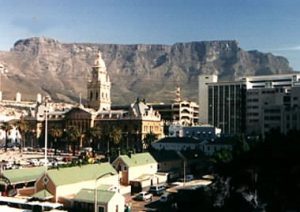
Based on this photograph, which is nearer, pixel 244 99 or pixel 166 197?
pixel 166 197

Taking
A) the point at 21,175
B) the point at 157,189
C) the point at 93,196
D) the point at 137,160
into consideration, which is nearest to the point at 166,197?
the point at 157,189

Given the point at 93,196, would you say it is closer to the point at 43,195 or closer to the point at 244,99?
the point at 43,195

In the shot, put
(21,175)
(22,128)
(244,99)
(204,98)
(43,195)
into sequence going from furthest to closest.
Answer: (204,98)
(244,99)
(22,128)
(21,175)
(43,195)

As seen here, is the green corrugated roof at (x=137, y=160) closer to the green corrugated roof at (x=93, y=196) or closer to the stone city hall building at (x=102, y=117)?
the green corrugated roof at (x=93, y=196)

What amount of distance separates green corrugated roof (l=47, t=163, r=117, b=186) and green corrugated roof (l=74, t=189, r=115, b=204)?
12.7ft

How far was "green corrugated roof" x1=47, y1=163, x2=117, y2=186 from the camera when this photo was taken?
50.7m

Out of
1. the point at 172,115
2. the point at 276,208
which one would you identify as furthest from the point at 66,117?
the point at 276,208

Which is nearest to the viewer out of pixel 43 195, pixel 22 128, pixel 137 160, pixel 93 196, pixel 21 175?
pixel 93 196

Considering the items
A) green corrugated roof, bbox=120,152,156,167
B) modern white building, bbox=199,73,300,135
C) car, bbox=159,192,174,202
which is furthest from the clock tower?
car, bbox=159,192,174,202

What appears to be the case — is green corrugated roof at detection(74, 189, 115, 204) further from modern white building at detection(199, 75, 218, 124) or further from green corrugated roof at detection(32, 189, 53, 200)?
modern white building at detection(199, 75, 218, 124)

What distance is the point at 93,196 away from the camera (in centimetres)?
4556

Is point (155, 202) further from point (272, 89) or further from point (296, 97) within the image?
point (272, 89)

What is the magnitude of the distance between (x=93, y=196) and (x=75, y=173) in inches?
345

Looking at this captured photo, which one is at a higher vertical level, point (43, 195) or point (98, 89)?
point (98, 89)
